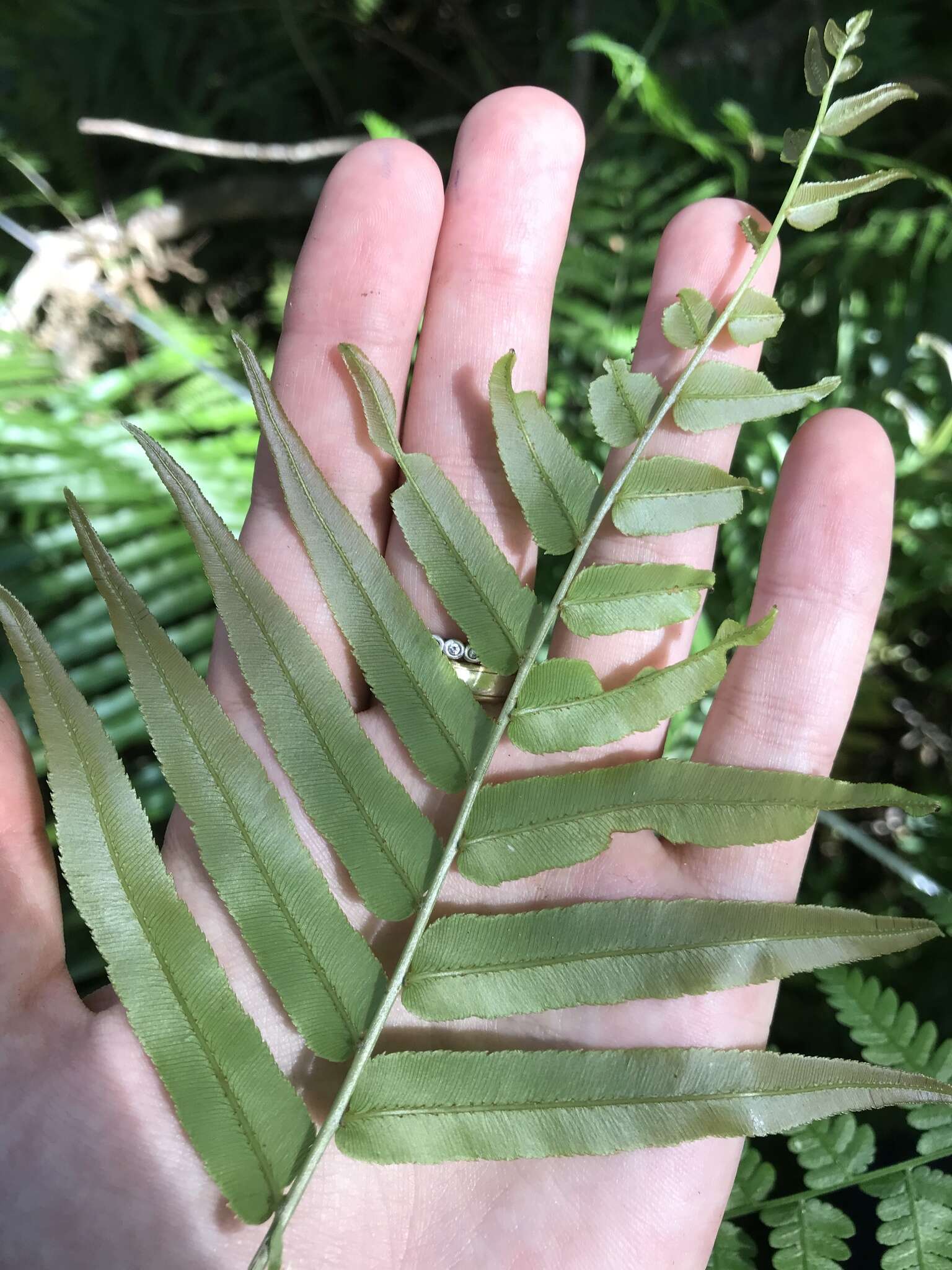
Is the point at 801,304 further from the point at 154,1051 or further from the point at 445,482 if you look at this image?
the point at 154,1051

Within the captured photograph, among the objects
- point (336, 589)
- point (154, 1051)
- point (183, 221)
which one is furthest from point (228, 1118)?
point (183, 221)

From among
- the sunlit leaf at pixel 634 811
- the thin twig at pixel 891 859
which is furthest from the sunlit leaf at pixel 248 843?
the thin twig at pixel 891 859

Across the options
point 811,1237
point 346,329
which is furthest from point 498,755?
point 811,1237

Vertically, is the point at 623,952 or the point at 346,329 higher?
the point at 346,329

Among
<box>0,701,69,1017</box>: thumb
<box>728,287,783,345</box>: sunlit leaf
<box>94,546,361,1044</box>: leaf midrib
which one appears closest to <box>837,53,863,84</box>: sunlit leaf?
<box>728,287,783,345</box>: sunlit leaf

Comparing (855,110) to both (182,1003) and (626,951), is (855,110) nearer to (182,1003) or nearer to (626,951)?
(626,951)

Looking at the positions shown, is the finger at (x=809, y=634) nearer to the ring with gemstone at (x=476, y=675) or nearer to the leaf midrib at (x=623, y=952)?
the leaf midrib at (x=623, y=952)
